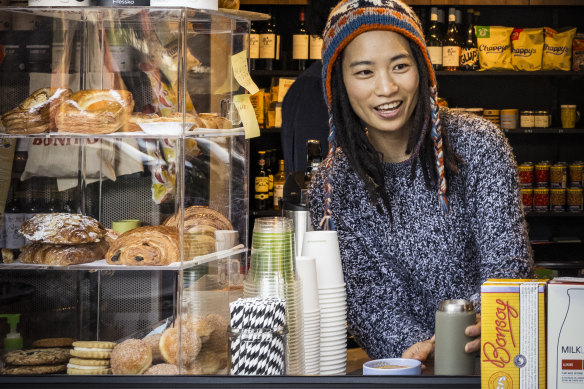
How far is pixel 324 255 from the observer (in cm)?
141

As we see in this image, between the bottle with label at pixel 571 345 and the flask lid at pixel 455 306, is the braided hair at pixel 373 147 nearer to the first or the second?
the flask lid at pixel 455 306

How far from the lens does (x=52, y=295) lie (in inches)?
66.6

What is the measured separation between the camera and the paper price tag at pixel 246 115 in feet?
6.24

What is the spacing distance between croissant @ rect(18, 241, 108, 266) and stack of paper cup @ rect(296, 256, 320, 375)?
1.74 feet

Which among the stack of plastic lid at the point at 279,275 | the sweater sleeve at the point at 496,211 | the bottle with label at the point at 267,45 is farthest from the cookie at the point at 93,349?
the bottle with label at the point at 267,45

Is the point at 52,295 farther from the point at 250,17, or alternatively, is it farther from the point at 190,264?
the point at 250,17

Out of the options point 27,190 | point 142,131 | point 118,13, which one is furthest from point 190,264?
point 118,13

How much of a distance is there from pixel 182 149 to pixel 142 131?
96 mm

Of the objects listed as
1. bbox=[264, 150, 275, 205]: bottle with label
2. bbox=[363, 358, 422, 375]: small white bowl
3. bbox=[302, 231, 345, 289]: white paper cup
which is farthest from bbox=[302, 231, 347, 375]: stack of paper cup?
bbox=[264, 150, 275, 205]: bottle with label

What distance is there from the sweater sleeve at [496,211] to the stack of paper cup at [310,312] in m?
0.49

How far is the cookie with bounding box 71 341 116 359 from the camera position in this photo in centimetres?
158

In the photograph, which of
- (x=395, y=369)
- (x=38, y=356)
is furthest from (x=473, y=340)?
(x=38, y=356)

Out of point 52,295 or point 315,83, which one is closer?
point 52,295

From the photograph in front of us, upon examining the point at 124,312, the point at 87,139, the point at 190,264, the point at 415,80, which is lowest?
the point at 124,312
